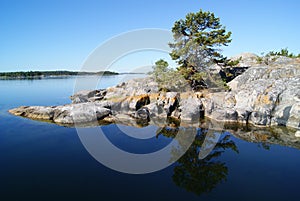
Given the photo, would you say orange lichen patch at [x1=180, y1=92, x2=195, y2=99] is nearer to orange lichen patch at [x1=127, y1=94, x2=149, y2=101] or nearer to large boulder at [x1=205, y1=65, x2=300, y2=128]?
large boulder at [x1=205, y1=65, x2=300, y2=128]

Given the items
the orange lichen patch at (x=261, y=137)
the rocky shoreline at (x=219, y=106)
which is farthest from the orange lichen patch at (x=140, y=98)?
the orange lichen patch at (x=261, y=137)

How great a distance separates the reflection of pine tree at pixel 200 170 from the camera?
9836 mm

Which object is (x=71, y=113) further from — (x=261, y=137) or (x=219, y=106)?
(x=261, y=137)

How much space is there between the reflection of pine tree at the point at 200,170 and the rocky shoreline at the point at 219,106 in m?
7.08

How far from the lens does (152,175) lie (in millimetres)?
10906

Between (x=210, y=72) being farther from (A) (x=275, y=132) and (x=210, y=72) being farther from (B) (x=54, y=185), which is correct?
(B) (x=54, y=185)

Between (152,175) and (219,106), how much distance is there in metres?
15.4

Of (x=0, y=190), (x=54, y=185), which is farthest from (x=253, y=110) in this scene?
(x=0, y=190)

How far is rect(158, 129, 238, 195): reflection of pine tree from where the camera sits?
9836 mm

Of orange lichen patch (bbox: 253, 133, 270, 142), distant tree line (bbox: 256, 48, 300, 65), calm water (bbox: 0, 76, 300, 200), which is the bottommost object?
calm water (bbox: 0, 76, 300, 200)

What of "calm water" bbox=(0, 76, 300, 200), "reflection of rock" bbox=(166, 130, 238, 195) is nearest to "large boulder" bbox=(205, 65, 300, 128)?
"calm water" bbox=(0, 76, 300, 200)

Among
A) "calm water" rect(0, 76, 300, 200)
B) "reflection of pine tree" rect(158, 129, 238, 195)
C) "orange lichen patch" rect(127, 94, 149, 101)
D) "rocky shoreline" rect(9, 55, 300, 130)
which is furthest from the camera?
"orange lichen patch" rect(127, 94, 149, 101)

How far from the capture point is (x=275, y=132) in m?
17.1

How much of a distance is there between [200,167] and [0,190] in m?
11.1
